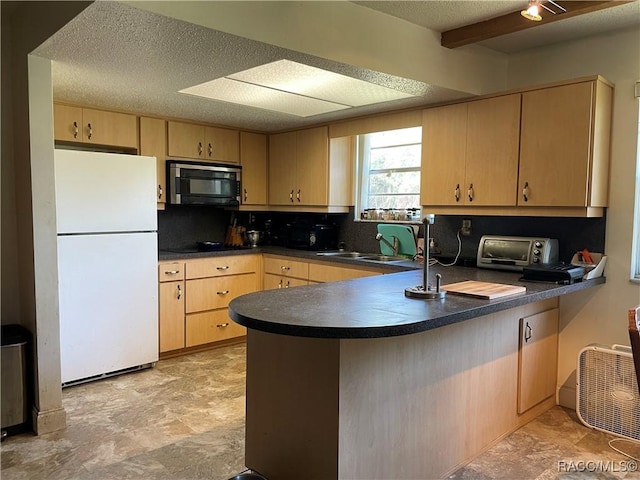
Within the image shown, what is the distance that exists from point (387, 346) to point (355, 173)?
277cm

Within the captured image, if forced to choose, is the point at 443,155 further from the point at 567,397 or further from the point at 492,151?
the point at 567,397

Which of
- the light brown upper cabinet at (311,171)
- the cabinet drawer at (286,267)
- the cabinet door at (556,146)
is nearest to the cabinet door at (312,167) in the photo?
the light brown upper cabinet at (311,171)

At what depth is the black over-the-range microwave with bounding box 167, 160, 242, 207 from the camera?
4.16 meters

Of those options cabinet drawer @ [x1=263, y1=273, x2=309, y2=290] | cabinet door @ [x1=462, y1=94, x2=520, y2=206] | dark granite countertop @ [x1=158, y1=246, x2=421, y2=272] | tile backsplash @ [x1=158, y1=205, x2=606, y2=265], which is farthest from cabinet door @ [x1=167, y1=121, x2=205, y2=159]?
cabinet door @ [x1=462, y1=94, x2=520, y2=206]

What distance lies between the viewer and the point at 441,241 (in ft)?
12.5

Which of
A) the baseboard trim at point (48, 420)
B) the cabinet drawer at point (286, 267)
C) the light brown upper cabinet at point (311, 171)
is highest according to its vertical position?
the light brown upper cabinet at point (311, 171)

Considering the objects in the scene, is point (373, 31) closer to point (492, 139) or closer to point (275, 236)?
point (492, 139)

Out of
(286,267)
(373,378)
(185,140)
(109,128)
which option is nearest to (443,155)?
(286,267)

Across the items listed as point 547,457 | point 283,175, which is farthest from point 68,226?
point 547,457

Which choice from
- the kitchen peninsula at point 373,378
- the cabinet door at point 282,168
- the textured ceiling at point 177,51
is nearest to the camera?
the kitchen peninsula at point 373,378

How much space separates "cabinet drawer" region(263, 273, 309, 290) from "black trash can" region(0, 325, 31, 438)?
6.90 ft

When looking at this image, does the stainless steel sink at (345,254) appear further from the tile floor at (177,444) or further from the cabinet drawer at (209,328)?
the tile floor at (177,444)

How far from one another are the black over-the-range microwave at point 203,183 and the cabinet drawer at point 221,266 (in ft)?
1.76

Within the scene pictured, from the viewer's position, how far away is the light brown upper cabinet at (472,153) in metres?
3.08
